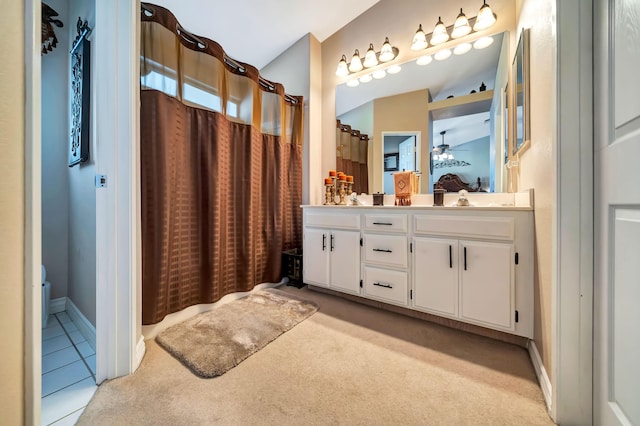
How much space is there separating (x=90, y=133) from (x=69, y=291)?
1.29 m

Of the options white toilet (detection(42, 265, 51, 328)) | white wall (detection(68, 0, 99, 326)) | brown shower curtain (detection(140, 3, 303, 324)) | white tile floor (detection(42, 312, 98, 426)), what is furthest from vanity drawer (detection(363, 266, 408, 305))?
white toilet (detection(42, 265, 51, 328))

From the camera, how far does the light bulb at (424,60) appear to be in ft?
7.20

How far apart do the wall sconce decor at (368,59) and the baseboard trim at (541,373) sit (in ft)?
8.15

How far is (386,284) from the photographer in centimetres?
186

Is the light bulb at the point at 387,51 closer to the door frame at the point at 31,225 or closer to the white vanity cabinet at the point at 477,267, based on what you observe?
the white vanity cabinet at the point at 477,267

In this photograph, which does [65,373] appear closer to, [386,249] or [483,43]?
[386,249]

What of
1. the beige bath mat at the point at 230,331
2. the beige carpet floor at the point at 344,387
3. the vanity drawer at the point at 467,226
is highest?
the vanity drawer at the point at 467,226

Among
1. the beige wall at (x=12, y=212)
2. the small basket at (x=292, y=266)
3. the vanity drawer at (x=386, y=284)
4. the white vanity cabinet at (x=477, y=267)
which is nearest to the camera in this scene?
the beige wall at (x=12, y=212)

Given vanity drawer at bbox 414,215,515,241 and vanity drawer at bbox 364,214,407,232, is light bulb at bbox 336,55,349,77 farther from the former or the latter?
vanity drawer at bbox 414,215,515,241

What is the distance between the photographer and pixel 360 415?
993 mm

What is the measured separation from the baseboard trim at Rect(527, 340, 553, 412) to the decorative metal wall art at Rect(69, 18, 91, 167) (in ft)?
8.81

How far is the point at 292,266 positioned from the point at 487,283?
1.67 m

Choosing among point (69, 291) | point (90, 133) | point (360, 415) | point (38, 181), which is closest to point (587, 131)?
point (360, 415)

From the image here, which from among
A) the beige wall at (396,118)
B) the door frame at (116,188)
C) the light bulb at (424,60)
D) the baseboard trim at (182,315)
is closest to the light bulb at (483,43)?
the light bulb at (424,60)
